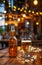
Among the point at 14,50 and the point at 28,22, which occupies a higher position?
the point at 14,50

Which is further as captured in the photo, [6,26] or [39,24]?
[6,26]

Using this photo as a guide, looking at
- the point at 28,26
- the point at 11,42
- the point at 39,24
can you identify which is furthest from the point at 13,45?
the point at 28,26

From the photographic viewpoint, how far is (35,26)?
17.3 metres

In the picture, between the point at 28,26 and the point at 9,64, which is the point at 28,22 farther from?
the point at 9,64

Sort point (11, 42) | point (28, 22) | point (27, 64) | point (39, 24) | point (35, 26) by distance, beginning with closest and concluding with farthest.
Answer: point (27, 64) < point (11, 42) < point (39, 24) < point (35, 26) < point (28, 22)

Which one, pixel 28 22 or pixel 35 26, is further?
pixel 28 22

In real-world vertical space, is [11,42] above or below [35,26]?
above

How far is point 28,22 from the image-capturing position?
19156 millimetres

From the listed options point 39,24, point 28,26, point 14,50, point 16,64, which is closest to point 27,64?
point 16,64

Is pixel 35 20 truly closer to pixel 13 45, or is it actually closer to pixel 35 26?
pixel 35 26

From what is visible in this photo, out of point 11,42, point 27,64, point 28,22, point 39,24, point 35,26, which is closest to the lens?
point 27,64

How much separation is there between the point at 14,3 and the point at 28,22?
8.57 ft

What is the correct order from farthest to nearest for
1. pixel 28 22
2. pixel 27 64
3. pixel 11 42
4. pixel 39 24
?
pixel 28 22 → pixel 39 24 → pixel 11 42 → pixel 27 64

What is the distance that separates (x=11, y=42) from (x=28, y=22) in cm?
1711
